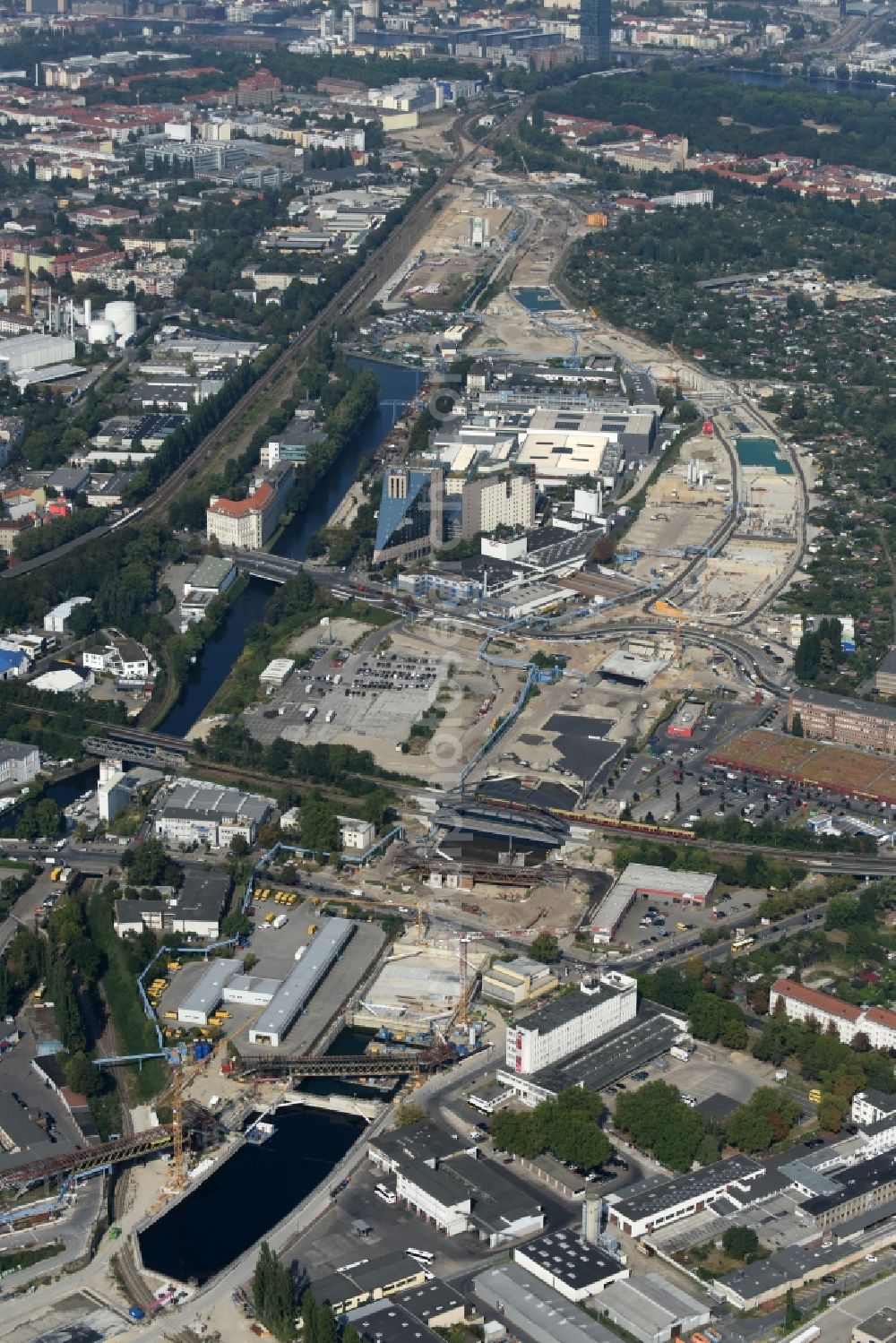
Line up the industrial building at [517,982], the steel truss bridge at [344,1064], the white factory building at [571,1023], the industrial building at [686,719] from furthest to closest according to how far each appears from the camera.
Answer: the industrial building at [686,719], the industrial building at [517,982], the steel truss bridge at [344,1064], the white factory building at [571,1023]

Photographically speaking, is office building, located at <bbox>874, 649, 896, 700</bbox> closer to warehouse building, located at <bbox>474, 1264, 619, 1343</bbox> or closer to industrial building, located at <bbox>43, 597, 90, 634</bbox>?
industrial building, located at <bbox>43, 597, 90, 634</bbox>

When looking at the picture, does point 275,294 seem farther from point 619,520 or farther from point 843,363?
point 619,520

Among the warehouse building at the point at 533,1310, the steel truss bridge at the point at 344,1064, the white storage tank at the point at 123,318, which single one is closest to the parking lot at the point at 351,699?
the steel truss bridge at the point at 344,1064

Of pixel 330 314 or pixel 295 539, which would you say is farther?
pixel 330 314

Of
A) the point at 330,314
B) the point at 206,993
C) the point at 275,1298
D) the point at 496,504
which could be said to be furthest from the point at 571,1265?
the point at 330,314

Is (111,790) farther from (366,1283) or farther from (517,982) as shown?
(366,1283)

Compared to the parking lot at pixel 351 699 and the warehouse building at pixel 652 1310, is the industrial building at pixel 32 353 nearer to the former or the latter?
the parking lot at pixel 351 699

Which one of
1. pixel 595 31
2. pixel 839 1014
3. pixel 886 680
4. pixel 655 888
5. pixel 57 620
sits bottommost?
pixel 57 620
